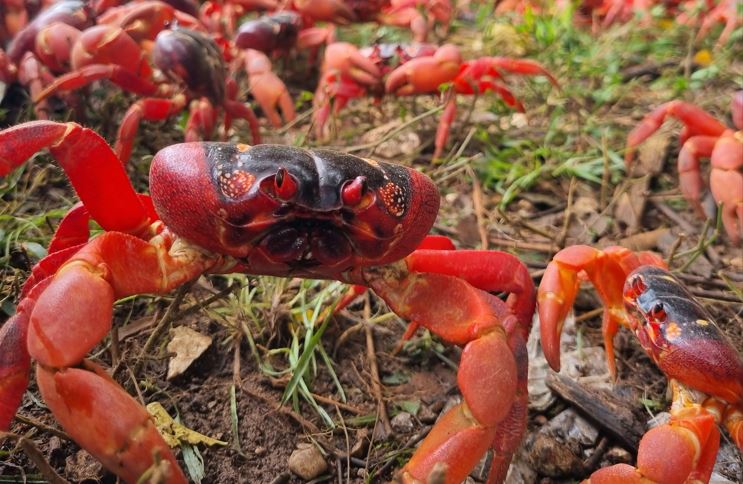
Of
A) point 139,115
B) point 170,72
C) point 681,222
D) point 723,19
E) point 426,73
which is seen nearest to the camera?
point 139,115

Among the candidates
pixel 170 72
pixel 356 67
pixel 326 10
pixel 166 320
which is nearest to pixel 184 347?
pixel 166 320

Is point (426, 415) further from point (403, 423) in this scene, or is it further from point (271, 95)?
point (271, 95)

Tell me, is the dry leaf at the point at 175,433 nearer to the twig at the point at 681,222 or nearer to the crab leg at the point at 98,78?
the crab leg at the point at 98,78

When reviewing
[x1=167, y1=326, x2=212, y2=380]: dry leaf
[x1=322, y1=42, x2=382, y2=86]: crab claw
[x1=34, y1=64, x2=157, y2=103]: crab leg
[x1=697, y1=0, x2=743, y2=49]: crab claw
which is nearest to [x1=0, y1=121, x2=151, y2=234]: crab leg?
[x1=167, y1=326, x2=212, y2=380]: dry leaf

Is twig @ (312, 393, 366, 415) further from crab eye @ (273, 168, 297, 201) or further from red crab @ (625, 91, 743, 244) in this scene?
red crab @ (625, 91, 743, 244)

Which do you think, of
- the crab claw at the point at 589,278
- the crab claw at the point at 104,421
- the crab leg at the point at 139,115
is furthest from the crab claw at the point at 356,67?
the crab claw at the point at 104,421

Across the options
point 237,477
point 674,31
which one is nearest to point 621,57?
point 674,31
